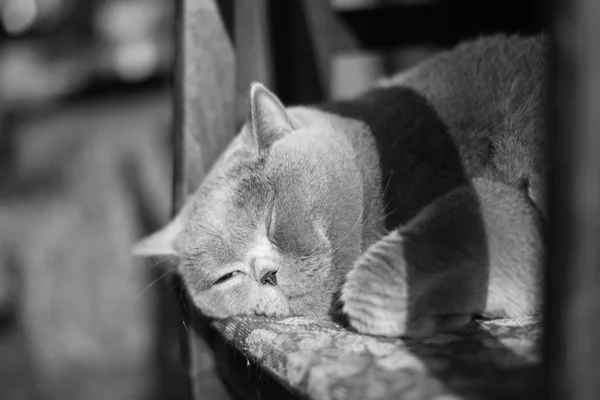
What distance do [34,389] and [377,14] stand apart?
7.69 feet

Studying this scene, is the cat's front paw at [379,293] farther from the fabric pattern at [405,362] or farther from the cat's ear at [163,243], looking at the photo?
the cat's ear at [163,243]

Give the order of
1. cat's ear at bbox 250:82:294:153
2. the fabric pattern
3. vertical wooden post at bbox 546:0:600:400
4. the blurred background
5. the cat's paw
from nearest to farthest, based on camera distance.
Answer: vertical wooden post at bbox 546:0:600:400, the fabric pattern, the cat's paw, cat's ear at bbox 250:82:294:153, the blurred background

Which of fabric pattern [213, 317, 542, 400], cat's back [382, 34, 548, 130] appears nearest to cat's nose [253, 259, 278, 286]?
fabric pattern [213, 317, 542, 400]

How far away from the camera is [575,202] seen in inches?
15.7

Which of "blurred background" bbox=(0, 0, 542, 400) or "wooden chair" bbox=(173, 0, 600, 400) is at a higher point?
"wooden chair" bbox=(173, 0, 600, 400)

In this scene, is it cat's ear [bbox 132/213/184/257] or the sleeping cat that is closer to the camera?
the sleeping cat

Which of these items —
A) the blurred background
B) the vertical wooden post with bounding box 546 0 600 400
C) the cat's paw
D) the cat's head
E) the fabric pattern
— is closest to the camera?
the vertical wooden post with bounding box 546 0 600 400

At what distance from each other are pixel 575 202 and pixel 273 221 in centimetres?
66

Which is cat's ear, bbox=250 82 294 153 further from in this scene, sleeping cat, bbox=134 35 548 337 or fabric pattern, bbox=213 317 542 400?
fabric pattern, bbox=213 317 542 400

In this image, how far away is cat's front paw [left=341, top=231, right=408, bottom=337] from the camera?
0.76 meters

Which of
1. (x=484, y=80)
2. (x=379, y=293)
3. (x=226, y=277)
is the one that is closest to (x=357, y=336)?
(x=379, y=293)

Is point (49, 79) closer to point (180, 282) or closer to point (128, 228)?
point (128, 228)

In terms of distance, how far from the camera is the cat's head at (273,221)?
0.97 meters

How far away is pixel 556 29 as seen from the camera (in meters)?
0.40
